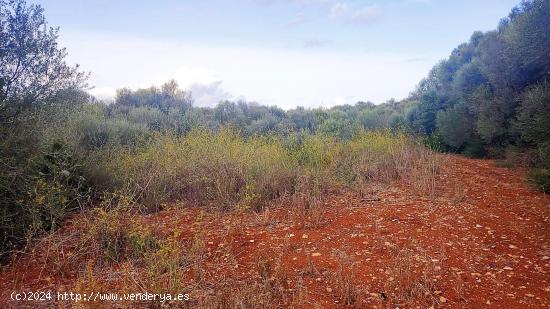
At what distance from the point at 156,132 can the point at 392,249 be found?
664cm

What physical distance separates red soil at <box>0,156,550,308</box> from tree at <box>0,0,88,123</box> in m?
1.84

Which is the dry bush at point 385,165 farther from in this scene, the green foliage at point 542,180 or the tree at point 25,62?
the tree at point 25,62

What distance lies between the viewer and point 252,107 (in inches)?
737

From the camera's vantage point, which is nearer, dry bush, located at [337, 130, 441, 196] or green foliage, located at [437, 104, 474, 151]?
dry bush, located at [337, 130, 441, 196]

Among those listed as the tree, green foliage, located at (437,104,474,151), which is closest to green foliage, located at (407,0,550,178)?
green foliage, located at (437,104,474,151)

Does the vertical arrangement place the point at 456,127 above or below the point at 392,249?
above

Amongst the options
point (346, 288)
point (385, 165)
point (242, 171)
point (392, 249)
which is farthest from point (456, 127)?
point (346, 288)

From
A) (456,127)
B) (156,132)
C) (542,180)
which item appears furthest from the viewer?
(456,127)

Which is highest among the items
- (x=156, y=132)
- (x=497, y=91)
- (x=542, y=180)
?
(x=497, y=91)

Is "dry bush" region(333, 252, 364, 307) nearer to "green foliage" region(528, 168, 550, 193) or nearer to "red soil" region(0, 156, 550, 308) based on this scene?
"red soil" region(0, 156, 550, 308)

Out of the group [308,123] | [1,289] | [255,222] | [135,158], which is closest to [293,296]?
[255,222]

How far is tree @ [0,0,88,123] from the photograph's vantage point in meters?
4.67

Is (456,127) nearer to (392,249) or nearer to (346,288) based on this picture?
(392,249)

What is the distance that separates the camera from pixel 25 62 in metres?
4.93
